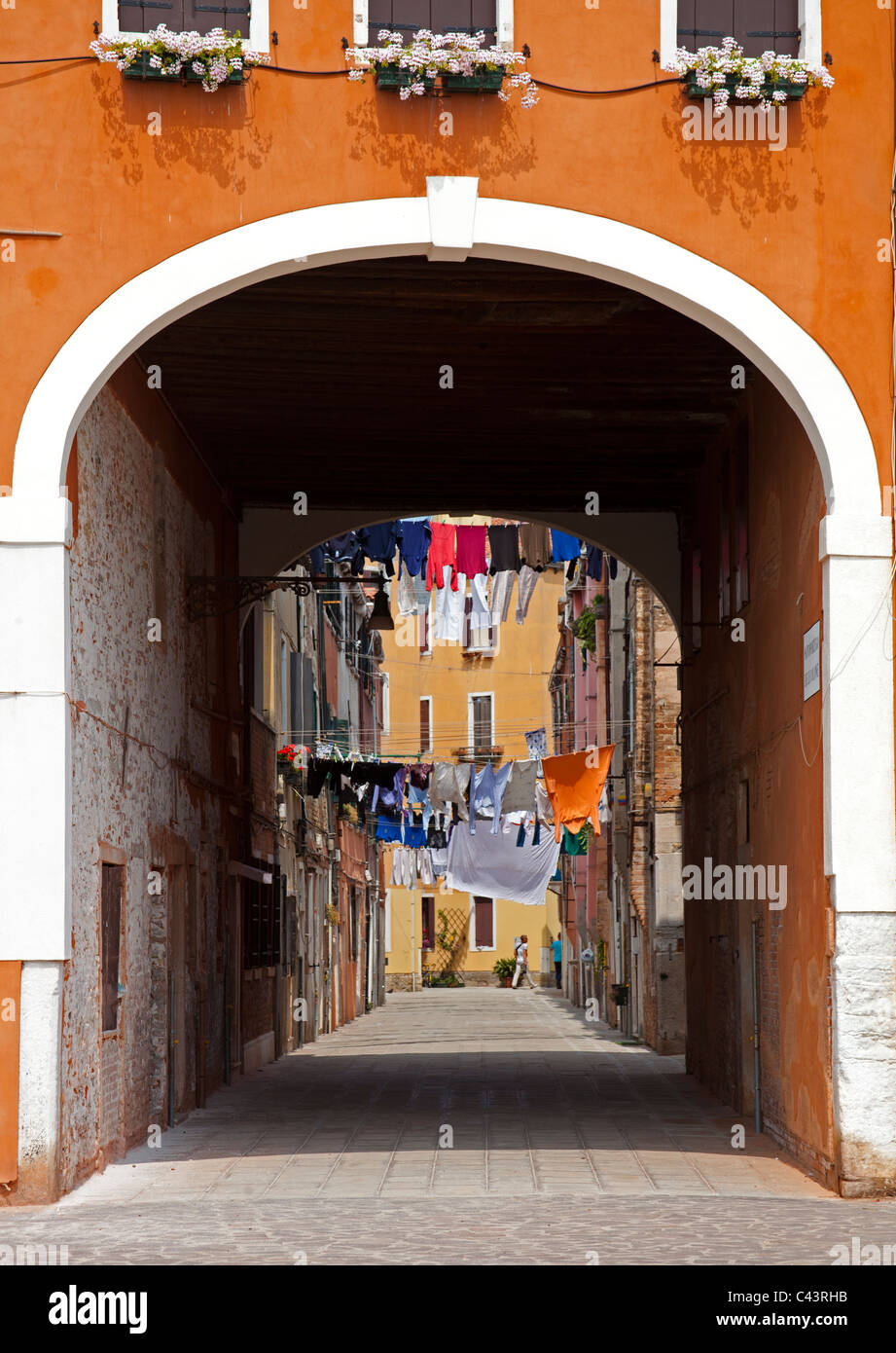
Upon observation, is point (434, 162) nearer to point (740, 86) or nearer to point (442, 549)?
point (740, 86)

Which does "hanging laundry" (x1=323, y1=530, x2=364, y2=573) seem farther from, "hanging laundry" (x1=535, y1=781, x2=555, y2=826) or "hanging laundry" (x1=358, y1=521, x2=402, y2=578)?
"hanging laundry" (x1=535, y1=781, x2=555, y2=826)

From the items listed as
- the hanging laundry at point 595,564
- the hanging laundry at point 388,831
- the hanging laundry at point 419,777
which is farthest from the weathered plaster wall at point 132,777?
the hanging laundry at point 388,831

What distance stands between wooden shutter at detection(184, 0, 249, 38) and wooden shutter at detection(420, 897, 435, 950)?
49816 millimetres

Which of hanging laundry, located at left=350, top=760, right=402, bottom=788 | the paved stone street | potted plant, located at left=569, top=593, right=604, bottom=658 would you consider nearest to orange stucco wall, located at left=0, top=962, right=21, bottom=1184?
the paved stone street

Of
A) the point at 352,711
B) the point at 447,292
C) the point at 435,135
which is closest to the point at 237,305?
the point at 447,292

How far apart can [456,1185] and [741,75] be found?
22.9 feet

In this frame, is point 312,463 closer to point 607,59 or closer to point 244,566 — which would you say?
point 244,566

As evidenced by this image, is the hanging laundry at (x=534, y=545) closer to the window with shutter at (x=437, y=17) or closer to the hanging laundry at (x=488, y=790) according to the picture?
the hanging laundry at (x=488, y=790)

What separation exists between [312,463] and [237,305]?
5.06m

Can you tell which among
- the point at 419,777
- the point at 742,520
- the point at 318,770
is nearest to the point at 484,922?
the point at 419,777

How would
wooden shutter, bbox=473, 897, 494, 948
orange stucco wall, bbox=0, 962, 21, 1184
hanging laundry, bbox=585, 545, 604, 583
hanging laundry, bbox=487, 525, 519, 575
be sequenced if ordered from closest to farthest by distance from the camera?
orange stucco wall, bbox=0, 962, 21, 1184, hanging laundry, bbox=487, 525, 519, 575, hanging laundry, bbox=585, 545, 604, 583, wooden shutter, bbox=473, 897, 494, 948

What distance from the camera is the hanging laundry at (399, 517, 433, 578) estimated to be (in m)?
24.5

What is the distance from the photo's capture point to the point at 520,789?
32.5 meters

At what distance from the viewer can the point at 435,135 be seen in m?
11.6
